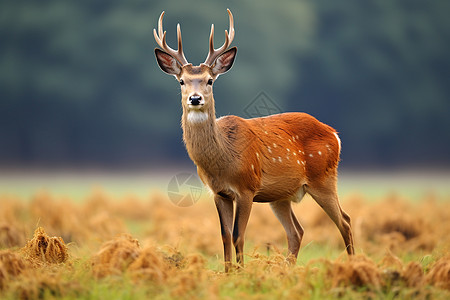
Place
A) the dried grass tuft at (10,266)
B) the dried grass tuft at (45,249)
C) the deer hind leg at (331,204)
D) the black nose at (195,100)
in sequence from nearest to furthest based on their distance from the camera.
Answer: the dried grass tuft at (10,266)
the dried grass tuft at (45,249)
the black nose at (195,100)
the deer hind leg at (331,204)

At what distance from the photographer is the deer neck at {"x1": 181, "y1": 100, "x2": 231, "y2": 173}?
5.99m

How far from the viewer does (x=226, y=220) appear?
6.21 m

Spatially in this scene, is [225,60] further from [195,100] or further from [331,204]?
[331,204]

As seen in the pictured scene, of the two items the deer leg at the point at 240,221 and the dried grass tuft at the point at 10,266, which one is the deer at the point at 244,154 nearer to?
the deer leg at the point at 240,221

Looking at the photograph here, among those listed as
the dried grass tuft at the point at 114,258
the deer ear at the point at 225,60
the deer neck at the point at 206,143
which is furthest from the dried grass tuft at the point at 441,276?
the deer ear at the point at 225,60

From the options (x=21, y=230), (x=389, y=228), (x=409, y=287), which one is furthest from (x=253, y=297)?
(x=389, y=228)

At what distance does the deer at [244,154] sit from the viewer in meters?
5.99

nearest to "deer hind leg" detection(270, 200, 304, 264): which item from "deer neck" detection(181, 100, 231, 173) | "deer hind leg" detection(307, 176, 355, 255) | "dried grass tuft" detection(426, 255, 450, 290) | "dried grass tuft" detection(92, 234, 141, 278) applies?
"deer hind leg" detection(307, 176, 355, 255)

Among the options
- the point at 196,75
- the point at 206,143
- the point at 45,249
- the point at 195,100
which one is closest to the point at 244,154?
the point at 206,143

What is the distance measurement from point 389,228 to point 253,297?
724 centimetres

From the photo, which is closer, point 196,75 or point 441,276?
point 441,276

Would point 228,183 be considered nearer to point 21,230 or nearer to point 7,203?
point 21,230

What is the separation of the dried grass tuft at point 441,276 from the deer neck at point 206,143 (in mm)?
2446

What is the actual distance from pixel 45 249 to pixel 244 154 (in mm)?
2432
